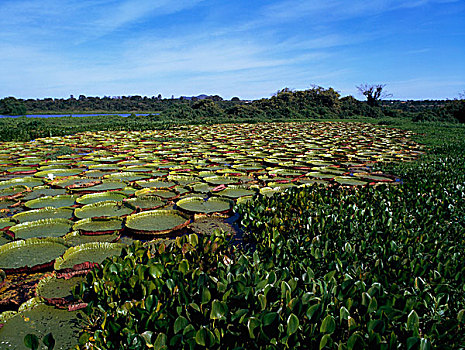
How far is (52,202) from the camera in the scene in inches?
171

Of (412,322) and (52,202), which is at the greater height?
(412,322)

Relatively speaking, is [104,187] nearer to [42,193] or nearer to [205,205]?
[42,193]

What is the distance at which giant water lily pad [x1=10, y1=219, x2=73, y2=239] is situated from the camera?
11.0 feet

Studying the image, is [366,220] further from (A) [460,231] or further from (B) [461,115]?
(B) [461,115]

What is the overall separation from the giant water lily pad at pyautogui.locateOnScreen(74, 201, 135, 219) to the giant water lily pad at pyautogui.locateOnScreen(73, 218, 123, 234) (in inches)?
12.6

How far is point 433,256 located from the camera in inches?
86.7

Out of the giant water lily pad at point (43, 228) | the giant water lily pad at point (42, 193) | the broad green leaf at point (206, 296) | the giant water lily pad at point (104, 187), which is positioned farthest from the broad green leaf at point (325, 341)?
the giant water lily pad at point (42, 193)

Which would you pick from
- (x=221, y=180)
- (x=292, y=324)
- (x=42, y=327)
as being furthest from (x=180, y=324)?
(x=221, y=180)

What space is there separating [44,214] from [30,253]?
1111mm

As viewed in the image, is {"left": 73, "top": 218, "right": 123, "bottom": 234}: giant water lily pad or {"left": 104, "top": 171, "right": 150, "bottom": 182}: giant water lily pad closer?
{"left": 73, "top": 218, "right": 123, "bottom": 234}: giant water lily pad

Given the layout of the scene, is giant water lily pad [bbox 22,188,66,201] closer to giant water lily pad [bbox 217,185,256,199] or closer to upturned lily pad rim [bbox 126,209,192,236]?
upturned lily pad rim [bbox 126,209,192,236]

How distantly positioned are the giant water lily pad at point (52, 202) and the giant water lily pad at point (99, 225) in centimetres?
89

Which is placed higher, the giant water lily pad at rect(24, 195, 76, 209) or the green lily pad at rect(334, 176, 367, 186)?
the green lily pad at rect(334, 176, 367, 186)

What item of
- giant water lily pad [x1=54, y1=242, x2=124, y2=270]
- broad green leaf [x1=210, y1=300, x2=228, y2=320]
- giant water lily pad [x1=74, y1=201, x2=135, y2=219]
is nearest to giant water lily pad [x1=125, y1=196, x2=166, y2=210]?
giant water lily pad [x1=74, y1=201, x2=135, y2=219]
